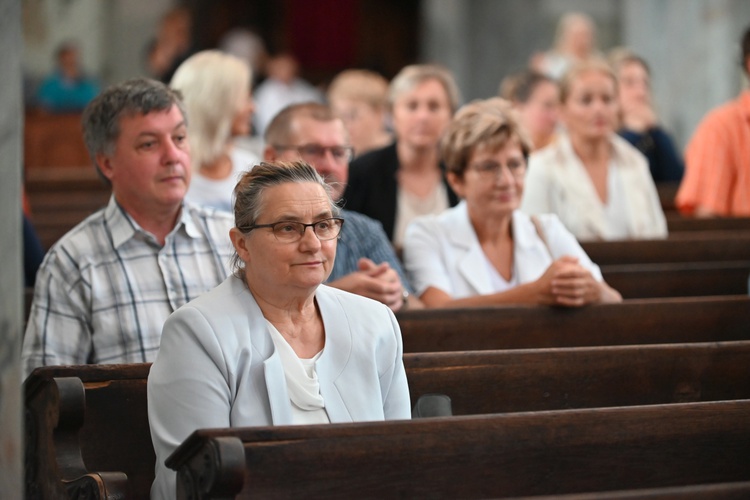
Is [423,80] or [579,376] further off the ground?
[423,80]

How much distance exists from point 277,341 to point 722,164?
3.56 m

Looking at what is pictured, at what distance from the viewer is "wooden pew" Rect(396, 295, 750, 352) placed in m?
3.77

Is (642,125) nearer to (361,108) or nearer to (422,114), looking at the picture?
(361,108)

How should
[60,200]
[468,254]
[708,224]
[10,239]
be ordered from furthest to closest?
1. [60,200]
2. [708,224]
3. [468,254]
4. [10,239]

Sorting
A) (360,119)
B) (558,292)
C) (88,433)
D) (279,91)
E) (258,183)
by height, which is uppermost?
(279,91)

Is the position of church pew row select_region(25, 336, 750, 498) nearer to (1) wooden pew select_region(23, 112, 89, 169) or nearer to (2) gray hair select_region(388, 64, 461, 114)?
(2) gray hair select_region(388, 64, 461, 114)

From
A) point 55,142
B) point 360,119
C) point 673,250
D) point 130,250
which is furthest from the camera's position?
point 55,142

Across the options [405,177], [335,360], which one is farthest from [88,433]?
[405,177]

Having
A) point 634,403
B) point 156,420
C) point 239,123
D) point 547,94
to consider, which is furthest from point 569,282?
point 547,94

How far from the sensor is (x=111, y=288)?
3.45m

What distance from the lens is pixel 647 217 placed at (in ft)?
18.2

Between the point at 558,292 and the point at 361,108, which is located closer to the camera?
the point at 558,292

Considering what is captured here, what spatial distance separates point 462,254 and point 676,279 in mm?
967

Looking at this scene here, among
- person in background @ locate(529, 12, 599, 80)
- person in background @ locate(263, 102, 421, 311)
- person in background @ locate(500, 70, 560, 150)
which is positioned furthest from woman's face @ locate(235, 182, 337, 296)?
person in background @ locate(529, 12, 599, 80)
